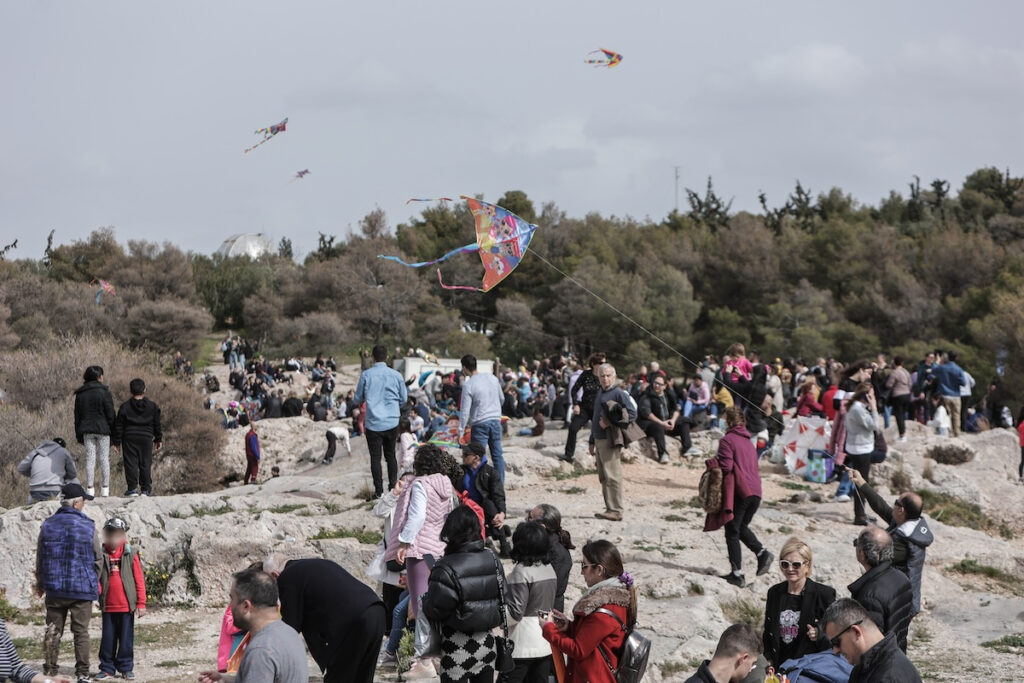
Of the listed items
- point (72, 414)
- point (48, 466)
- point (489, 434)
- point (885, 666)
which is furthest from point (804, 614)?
point (72, 414)

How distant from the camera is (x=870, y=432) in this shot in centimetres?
1273

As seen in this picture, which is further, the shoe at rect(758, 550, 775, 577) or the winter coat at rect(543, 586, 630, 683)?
the shoe at rect(758, 550, 775, 577)

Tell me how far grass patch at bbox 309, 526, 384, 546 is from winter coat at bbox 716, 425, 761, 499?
383 cm

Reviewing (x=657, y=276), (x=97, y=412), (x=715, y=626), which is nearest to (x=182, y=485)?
(x=97, y=412)

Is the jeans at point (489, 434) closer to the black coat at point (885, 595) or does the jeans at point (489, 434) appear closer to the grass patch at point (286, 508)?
the grass patch at point (286, 508)

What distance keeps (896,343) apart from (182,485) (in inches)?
1285

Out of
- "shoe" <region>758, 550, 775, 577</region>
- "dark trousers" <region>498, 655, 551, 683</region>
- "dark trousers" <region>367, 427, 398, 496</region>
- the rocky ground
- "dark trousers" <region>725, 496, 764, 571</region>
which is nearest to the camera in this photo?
"dark trousers" <region>498, 655, 551, 683</region>

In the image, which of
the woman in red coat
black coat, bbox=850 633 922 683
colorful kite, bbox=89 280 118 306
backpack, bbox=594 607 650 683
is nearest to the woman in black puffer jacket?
the woman in red coat

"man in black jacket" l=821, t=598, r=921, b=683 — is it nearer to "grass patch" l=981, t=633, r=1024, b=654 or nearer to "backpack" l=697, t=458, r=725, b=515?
"backpack" l=697, t=458, r=725, b=515

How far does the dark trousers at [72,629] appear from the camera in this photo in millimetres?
8242

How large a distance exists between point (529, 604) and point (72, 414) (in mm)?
18109

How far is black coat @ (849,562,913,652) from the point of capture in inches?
235

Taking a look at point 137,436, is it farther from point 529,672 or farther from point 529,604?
point 529,604

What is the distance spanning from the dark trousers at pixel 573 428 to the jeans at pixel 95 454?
609cm
